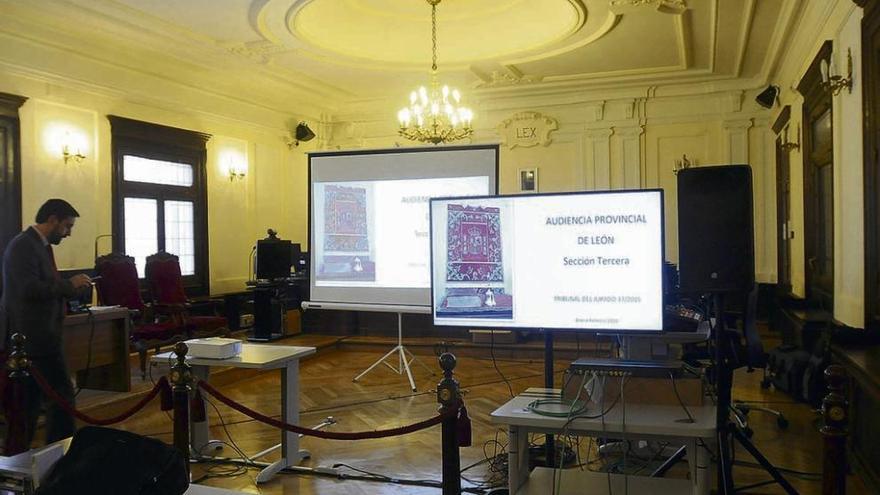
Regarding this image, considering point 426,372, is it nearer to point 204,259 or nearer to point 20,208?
point 204,259

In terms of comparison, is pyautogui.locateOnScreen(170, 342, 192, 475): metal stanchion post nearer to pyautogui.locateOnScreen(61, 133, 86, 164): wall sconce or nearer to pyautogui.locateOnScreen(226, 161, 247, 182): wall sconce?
pyautogui.locateOnScreen(61, 133, 86, 164): wall sconce

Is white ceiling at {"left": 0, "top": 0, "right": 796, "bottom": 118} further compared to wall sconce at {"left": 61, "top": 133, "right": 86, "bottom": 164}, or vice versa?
wall sconce at {"left": 61, "top": 133, "right": 86, "bottom": 164}

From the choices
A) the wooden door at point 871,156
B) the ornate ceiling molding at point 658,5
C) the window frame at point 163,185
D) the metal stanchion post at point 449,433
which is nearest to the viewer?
the metal stanchion post at point 449,433

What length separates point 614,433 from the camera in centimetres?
238

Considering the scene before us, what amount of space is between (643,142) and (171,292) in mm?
6344

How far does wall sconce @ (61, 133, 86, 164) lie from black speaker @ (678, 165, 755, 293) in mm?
6009

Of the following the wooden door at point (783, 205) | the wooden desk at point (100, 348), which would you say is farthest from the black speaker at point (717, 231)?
the wooden door at point (783, 205)

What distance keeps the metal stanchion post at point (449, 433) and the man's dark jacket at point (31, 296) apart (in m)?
2.56

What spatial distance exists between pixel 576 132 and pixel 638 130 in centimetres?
85

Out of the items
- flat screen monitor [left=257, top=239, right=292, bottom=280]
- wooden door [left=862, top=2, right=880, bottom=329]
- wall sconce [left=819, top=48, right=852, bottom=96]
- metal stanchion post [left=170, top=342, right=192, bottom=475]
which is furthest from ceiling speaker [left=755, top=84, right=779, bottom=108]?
metal stanchion post [left=170, top=342, right=192, bottom=475]

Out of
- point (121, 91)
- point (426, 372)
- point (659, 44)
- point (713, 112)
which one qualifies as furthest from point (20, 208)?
point (713, 112)

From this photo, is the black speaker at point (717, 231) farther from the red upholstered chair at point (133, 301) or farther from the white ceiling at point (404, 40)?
the red upholstered chair at point (133, 301)

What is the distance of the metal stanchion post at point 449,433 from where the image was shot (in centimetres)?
245

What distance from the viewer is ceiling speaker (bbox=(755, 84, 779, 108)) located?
7785 mm
